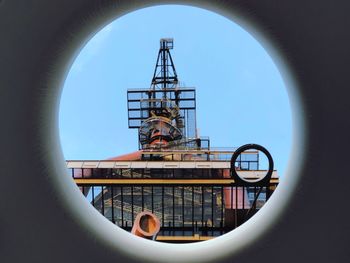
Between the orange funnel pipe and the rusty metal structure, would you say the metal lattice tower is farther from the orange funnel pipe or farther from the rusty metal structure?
the orange funnel pipe

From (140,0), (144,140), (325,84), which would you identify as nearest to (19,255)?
(140,0)

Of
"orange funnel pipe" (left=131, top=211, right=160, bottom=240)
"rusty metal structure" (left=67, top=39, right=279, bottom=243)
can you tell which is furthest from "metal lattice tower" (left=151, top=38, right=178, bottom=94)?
"orange funnel pipe" (left=131, top=211, right=160, bottom=240)

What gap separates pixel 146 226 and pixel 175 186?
2.37 metres

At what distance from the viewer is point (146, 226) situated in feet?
9.15

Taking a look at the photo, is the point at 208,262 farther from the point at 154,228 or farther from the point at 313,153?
the point at 154,228

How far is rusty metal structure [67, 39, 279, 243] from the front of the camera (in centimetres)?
461

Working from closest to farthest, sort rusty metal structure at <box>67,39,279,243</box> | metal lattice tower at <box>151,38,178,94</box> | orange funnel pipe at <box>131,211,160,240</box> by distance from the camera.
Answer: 1. orange funnel pipe at <box>131,211,160,240</box>
2. rusty metal structure at <box>67,39,279,243</box>
3. metal lattice tower at <box>151,38,178,94</box>

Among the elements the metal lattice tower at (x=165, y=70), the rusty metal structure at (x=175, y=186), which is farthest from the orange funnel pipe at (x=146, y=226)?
the metal lattice tower at (x=165, y=70)

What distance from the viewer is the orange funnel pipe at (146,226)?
2.65m

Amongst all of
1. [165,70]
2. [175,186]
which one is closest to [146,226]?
[175,186]

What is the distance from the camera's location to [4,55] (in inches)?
65.9

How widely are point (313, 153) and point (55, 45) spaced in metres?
1.39

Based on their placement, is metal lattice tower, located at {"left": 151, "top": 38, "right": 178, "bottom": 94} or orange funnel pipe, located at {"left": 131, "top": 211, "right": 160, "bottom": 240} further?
metal lattice tower, located at {"left": 151, "top": 38, "right": 178, "bottom": 94}

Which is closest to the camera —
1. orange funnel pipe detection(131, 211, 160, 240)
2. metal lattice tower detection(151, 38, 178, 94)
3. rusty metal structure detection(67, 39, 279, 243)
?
orange funnel pipe detection(131, 211, 160, 240)
